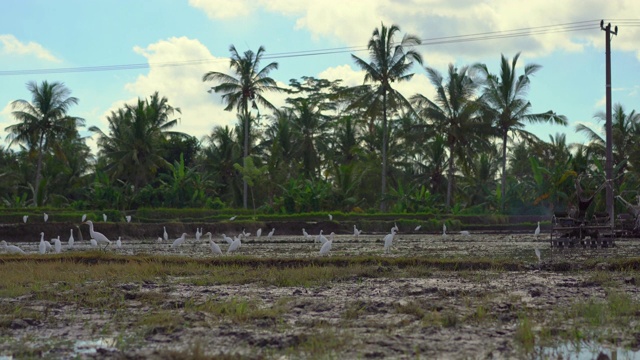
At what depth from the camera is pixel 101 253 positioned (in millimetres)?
13742

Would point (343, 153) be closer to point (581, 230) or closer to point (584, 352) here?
point (581, 230)

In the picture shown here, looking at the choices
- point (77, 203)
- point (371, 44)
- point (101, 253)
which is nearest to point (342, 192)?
point (371, 44)

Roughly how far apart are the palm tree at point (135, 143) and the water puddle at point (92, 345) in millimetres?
29700

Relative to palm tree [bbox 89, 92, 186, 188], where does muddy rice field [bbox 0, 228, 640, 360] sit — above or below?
below

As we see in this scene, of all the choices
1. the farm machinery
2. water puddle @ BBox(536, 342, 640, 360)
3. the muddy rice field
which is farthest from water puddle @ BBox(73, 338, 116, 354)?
the farm machinery

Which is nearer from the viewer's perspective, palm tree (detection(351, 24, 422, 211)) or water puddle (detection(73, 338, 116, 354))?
water puddle (detection(73, 338, 116, 354))

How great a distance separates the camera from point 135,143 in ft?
116

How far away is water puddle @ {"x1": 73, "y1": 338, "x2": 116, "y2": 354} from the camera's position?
5.39m

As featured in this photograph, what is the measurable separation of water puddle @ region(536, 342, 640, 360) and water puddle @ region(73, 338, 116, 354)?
3252mm

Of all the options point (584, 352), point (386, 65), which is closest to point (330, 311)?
point (584, 352)

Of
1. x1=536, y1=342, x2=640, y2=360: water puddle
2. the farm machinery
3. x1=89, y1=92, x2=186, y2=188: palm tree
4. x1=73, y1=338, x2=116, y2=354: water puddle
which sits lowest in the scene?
x1=73, y1=338, x2=116, y2=354: water puddle

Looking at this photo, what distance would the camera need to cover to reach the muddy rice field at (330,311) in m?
5.37

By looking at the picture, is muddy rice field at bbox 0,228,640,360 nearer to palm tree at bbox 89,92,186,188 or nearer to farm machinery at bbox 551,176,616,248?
farm machinery at bbox 551,176,616,248

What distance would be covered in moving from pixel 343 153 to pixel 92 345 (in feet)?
115
